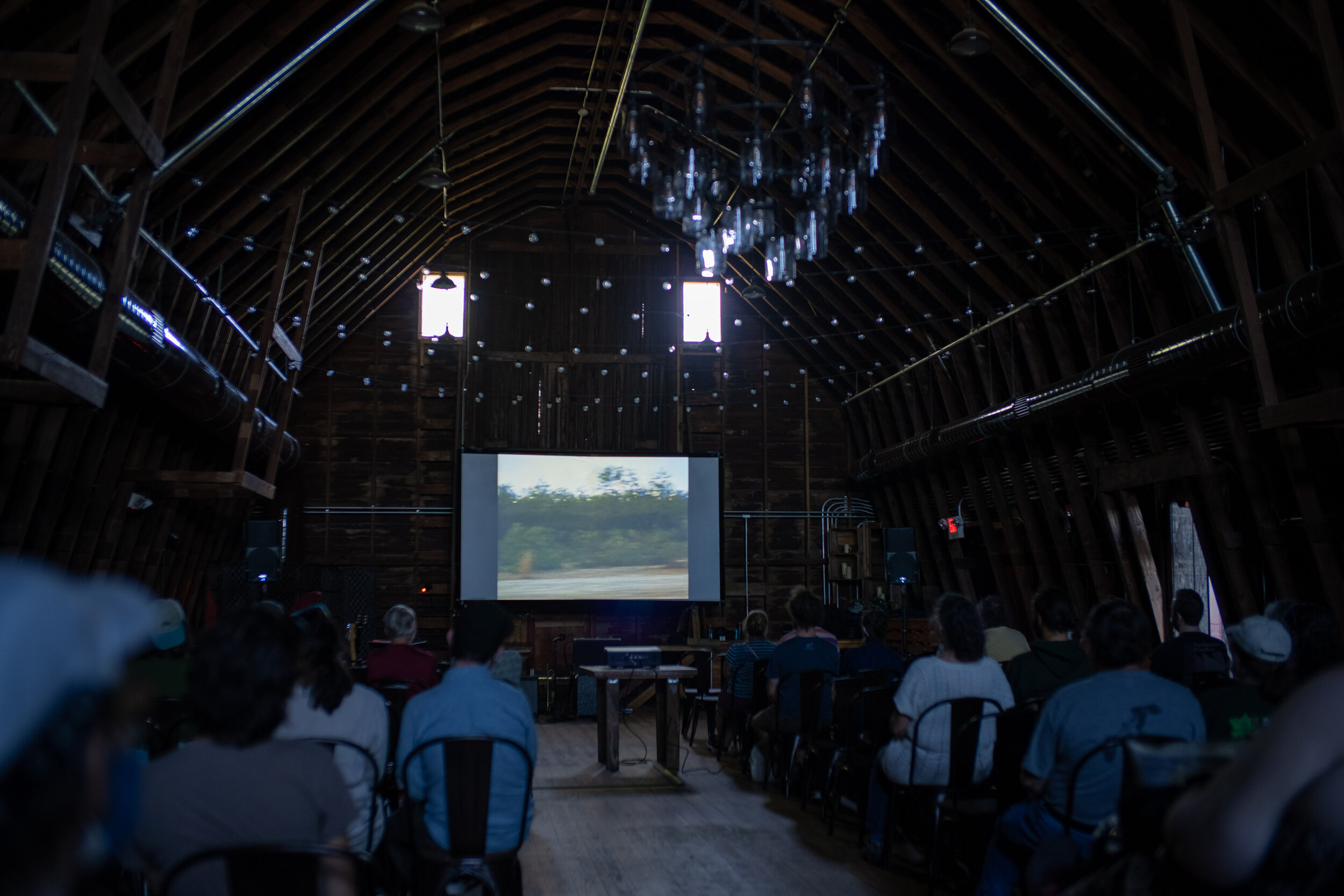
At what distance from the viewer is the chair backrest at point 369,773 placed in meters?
3.06

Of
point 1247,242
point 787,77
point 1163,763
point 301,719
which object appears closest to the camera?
point 1163,763

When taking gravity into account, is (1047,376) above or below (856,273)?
below

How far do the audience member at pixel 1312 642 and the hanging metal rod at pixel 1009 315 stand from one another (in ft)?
16.7

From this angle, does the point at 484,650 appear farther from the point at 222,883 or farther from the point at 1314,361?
the point at 1314,361

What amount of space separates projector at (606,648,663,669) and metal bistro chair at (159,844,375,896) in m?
6.36

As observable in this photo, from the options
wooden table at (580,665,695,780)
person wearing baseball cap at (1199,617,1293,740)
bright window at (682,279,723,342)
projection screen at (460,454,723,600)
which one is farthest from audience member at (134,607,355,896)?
bright window at (682,279,723,342)

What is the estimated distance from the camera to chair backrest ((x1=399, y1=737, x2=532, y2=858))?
312 cm

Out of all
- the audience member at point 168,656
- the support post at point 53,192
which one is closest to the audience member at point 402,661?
the audience member at point 168,656

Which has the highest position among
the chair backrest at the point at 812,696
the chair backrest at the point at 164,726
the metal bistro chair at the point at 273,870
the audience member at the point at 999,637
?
the audience member at the point at 999,637

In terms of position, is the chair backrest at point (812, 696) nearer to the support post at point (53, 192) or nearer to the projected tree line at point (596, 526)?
the support post at point (53, 192)

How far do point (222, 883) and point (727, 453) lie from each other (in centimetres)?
1272

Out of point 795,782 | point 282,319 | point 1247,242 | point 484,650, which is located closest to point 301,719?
point 484,650

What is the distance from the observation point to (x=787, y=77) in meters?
9.68

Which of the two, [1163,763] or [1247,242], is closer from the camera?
[1163,763]
